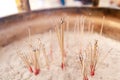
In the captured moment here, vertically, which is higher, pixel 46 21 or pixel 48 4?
pixel 46 21

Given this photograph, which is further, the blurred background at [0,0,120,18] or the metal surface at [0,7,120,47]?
the blurred background at [0,0,120,18]

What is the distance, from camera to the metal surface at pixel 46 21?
2.02 metres

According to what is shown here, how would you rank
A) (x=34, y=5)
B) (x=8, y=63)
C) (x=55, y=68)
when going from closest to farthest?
(x=55, y=68), (x=8, y=63), (x=34, y=5)

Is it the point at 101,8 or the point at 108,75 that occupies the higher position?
the point at 101,8

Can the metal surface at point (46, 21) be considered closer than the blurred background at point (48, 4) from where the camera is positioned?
Yes

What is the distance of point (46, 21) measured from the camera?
2.28 m

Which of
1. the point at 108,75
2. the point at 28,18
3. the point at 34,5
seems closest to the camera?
the point at 108,75

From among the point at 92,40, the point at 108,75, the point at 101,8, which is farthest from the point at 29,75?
the point at 101,8

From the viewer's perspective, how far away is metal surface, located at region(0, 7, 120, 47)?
202 cm

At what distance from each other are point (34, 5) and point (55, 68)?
306cm

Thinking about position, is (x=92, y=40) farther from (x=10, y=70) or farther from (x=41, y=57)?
(x=10, y=70)

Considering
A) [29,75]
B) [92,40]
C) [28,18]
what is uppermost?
[28,18]

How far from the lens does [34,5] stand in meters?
4.43

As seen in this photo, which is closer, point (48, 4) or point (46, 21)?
point (46, 21)
